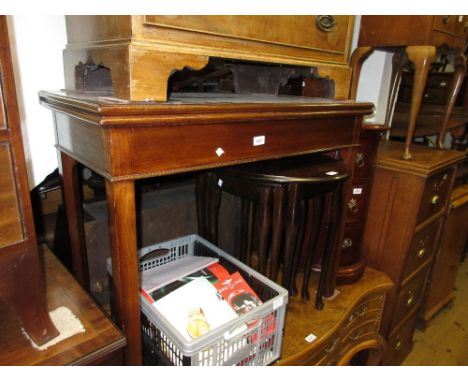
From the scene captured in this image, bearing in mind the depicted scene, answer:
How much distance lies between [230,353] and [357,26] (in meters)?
1.51

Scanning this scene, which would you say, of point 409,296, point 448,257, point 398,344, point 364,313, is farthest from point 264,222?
point 448,257

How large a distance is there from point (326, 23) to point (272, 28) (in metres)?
0.20

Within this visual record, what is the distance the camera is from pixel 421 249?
1544 millimetres

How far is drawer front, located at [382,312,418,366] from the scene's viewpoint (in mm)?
1622

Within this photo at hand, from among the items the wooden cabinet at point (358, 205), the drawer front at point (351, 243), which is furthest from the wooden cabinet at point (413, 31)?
the drawer front at point (351, 243)

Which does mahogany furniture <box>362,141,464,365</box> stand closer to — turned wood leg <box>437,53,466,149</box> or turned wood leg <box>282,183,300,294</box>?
turned wood leg <box>437,53,466,149</box>

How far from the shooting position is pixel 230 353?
81cm

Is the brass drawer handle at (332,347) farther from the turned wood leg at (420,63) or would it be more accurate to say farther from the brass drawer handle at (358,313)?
the turned wood leg at (420,63)

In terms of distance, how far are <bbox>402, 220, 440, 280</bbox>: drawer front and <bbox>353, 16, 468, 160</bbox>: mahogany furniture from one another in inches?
14.7

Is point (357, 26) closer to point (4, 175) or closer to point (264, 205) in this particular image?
point (264, 205)

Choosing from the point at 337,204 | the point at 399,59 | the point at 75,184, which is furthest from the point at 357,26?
the point at 75,184

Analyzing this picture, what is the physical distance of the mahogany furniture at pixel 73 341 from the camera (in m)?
0.65

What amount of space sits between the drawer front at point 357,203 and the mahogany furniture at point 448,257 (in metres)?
0.65

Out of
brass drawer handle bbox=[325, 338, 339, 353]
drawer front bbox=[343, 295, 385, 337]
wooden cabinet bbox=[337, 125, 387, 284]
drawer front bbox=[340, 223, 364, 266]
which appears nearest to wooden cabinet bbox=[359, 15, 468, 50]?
wooden cabinet bbox=[337, 125, 387, 284]
